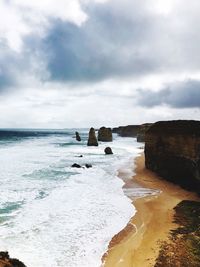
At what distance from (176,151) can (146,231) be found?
44.7 feet

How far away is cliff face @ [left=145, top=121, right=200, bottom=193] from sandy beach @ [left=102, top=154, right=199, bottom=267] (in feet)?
4.43

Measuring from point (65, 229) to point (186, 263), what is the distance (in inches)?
247

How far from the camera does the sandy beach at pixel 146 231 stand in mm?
13570

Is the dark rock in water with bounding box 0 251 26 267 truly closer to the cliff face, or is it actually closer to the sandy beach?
the sandy beach

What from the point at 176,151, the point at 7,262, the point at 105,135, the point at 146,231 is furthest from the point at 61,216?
the point at 105,135

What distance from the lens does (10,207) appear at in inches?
808

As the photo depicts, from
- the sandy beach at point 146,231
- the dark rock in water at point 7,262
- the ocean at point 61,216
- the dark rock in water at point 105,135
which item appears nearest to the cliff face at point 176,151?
the sandy beach at point 146,231

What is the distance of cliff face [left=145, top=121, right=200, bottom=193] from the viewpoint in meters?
26.3

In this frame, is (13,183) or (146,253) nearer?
(146,253)

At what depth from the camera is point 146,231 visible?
16859mm

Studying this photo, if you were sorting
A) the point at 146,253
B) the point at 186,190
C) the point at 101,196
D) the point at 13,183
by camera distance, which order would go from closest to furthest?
1. the point at 146,253
2. the point at 101,196
3. the point at 186,190
4. the point at 13,183

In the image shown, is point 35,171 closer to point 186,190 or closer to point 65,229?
point 186,190

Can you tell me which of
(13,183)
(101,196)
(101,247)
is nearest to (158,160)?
(101,196)

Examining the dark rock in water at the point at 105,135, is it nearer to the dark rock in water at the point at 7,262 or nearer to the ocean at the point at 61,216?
the ocean at the point at 61,216
